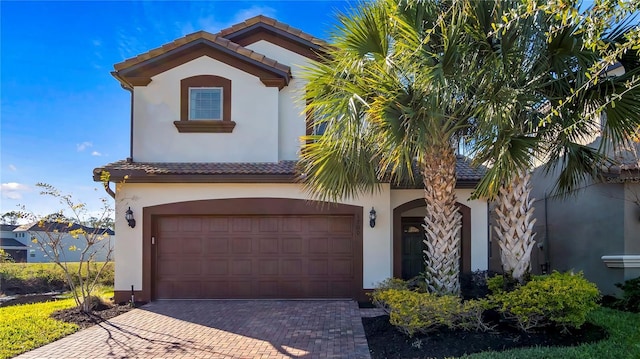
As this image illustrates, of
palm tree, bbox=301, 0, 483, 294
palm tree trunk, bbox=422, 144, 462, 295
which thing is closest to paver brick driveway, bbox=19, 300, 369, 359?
palm tree trunk, bbox=422, 144, 462, 295

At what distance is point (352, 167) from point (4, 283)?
14.0 m

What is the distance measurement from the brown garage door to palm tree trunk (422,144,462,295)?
3.86 meters

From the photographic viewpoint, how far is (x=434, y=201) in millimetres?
8211

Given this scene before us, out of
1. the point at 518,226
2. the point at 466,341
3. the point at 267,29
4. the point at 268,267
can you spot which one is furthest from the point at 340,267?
the point at 267,29

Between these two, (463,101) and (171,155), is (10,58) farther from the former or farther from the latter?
(463,101)

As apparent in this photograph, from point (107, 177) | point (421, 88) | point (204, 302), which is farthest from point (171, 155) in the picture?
point (421, 88)

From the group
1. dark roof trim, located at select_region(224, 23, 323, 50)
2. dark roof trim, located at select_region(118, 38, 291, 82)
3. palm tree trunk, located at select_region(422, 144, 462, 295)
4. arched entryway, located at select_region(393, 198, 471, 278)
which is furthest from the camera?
dark roof trim, located at select_region(224, 23, 323, 50)

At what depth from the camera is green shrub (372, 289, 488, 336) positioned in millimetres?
7180

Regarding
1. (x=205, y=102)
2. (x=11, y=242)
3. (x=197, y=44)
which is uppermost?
(x=197, y=44)

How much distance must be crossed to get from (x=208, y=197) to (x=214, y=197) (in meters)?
0.16

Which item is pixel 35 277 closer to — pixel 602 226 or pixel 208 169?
pixel 208 169

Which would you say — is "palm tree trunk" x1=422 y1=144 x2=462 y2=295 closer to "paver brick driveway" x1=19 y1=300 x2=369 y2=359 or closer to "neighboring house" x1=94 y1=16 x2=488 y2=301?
"paver brick driveway" x1=19 y1=300 x2=369 y2=359

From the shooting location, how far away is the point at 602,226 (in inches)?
486

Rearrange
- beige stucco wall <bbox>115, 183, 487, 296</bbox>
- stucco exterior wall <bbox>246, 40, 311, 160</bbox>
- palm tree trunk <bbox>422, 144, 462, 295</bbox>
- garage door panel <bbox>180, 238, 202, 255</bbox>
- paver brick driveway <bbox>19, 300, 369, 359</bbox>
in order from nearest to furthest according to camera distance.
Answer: paver brick driveway <bbox>19, 300, 369, 359</bbox>, palm tree trunk <bbox>422, 144, 462, 295</bbox>, beige stucco wall <bbox>115, 183, 487, 296</bbox>, garage door panel <bbox>180, 238, 202, 255</bbox>, stucco exterior wall <bbox>246, 40, 311, 160</bbox>
